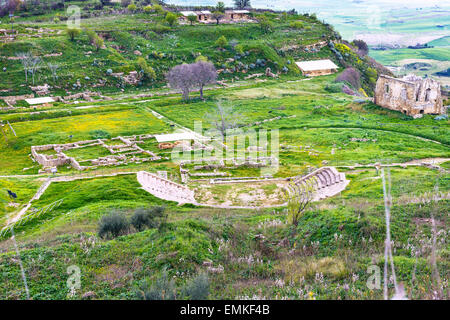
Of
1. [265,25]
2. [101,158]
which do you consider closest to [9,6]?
[265,25]

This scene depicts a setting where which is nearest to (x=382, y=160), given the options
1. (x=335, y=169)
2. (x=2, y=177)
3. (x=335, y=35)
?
(x=335, y=169)

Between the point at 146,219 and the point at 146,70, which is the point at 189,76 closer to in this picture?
the point at 146,70

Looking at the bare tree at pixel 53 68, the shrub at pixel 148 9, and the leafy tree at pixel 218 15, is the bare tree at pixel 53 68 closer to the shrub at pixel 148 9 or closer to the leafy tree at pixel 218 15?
the shrub at pixel 148 9

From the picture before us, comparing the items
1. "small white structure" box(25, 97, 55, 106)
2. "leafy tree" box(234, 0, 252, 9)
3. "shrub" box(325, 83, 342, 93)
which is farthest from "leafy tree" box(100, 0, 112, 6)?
"shrub" box(325, 83, 342, 93)

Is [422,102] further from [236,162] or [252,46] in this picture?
[252,46]

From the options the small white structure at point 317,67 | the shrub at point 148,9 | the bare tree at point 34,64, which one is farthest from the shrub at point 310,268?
A: the shrub at point 148,9
